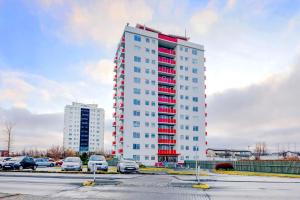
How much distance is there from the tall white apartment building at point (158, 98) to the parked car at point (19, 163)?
129 feet

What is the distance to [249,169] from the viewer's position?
47562 millimetres

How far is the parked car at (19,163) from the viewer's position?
119ft

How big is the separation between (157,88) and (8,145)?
37.7 m

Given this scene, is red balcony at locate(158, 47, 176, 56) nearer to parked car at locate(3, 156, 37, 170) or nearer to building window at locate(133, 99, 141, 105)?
building window at locate(133, 99, 141, 105)

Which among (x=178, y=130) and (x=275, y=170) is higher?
(x=178, y=130)

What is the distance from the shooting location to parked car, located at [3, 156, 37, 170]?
119 feet

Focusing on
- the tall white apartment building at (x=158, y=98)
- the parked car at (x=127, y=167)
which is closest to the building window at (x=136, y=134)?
the tall white apartment building at (x=158, y=98)

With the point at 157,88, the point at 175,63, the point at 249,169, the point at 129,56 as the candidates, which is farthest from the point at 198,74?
the point at 249,169

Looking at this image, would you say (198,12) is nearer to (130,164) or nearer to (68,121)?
(130,164)

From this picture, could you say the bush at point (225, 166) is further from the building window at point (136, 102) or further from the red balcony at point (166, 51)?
the red balcony at point (166, 51)

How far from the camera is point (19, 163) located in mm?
37719

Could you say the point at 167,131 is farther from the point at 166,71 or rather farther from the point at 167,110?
the point at 166,71

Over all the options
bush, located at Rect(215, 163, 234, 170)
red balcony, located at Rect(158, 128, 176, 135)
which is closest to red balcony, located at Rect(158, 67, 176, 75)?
red balcony, located at Rect(158, 128, 176, 135)

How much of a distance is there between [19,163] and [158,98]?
5185cm
